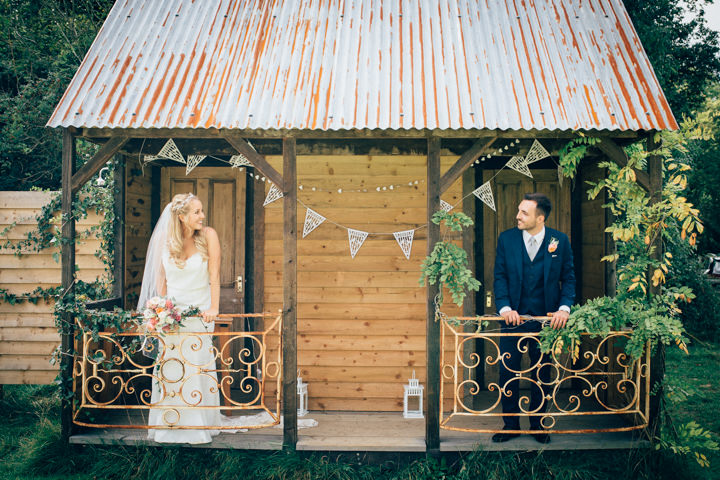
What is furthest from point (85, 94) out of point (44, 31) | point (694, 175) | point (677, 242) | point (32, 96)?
point (694, 175)

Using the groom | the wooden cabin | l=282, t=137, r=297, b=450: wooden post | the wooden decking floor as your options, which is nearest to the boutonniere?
the groom

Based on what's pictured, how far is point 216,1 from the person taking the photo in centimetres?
554

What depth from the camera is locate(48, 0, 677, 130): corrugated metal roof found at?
13.9 ft

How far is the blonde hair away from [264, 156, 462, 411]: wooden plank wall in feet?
4.61

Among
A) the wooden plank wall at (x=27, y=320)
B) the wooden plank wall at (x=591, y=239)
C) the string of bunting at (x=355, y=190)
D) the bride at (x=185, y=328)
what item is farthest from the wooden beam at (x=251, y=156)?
the wooden plank wall at (x=591, y=239)

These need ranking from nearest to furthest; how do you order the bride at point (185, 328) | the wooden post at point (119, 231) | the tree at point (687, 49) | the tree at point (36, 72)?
the bride at point (185, 328)
the wooden post at point (119, 231)
the tree at point (36, 72)
the tree at point (687, 49)

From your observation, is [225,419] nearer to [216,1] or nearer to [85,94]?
[85,94]

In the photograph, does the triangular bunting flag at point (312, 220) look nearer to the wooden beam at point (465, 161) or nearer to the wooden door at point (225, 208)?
the wooden door at point (225, 208)

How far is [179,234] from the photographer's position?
4.39 meters

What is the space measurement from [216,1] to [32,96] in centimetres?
781

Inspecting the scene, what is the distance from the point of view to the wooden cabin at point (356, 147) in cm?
429

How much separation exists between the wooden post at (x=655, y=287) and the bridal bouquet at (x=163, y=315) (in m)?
3.94

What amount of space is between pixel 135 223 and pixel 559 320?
14.9 feet

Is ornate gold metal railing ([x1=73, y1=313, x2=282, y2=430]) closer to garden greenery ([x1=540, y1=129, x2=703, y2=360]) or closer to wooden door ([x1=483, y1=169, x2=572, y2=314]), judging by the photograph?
garden greenery ([x1=540, y1=129, x2=703, y2=360])
